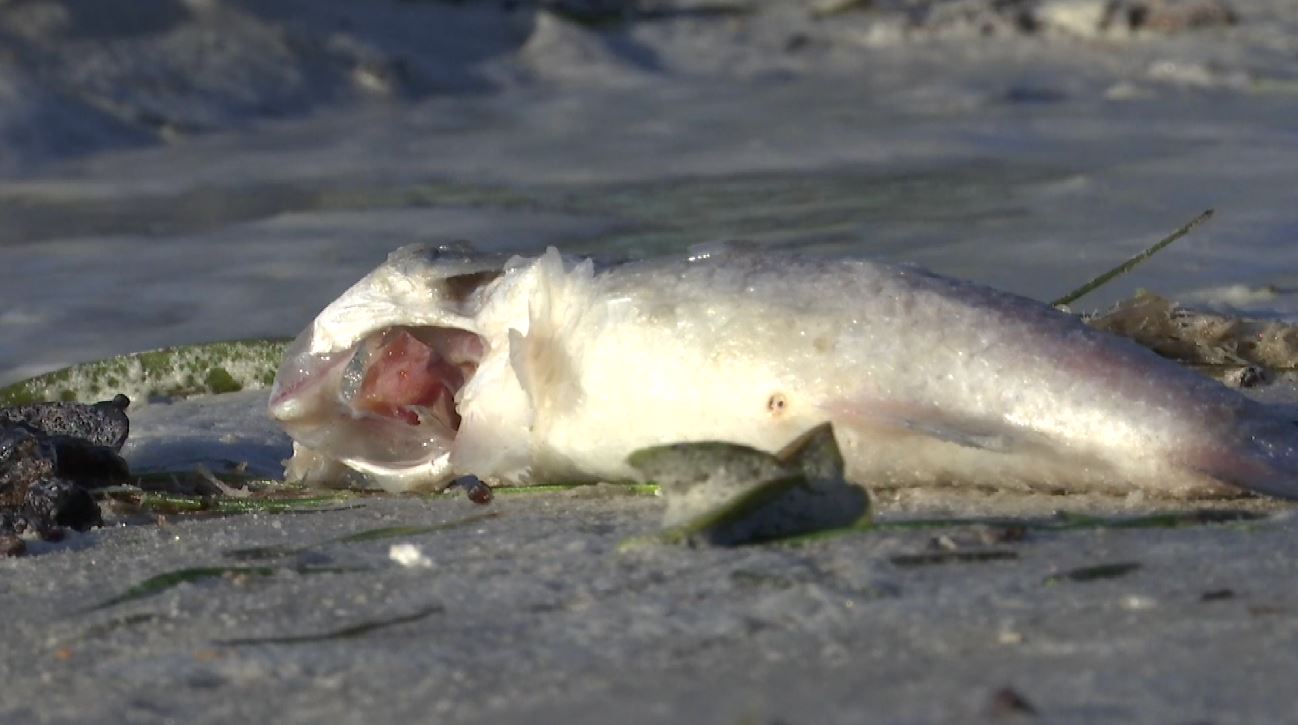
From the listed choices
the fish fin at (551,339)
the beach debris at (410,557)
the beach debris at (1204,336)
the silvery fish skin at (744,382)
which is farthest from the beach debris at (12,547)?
the beach debris at (1204,336)

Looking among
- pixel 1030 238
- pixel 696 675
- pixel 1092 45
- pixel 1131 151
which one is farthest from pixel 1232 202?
pixel 1092 45

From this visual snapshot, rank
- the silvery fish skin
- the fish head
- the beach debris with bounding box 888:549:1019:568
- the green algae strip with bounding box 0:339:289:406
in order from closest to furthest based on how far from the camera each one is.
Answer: the beach debris with bounding box 888:549:1019:568 < the silvery fish skin < the fish head < the green algae strip with bounding box 0:339:289:406

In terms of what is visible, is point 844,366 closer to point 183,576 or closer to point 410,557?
point 410,557

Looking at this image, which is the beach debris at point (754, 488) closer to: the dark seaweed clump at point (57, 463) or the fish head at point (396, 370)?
the fish head at point (396, 370)

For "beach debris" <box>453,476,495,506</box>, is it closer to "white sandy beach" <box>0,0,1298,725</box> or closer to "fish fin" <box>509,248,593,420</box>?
"white sandy beach" <box>0,0,1298,725</box>

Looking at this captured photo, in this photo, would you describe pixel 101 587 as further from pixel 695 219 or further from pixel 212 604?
pixel 695 219

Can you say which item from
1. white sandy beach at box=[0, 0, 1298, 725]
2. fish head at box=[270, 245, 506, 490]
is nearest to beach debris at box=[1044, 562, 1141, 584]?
white sandy beach at box=[0, 0, 1298, 725]

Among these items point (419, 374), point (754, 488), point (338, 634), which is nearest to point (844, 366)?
point (754, 488)
